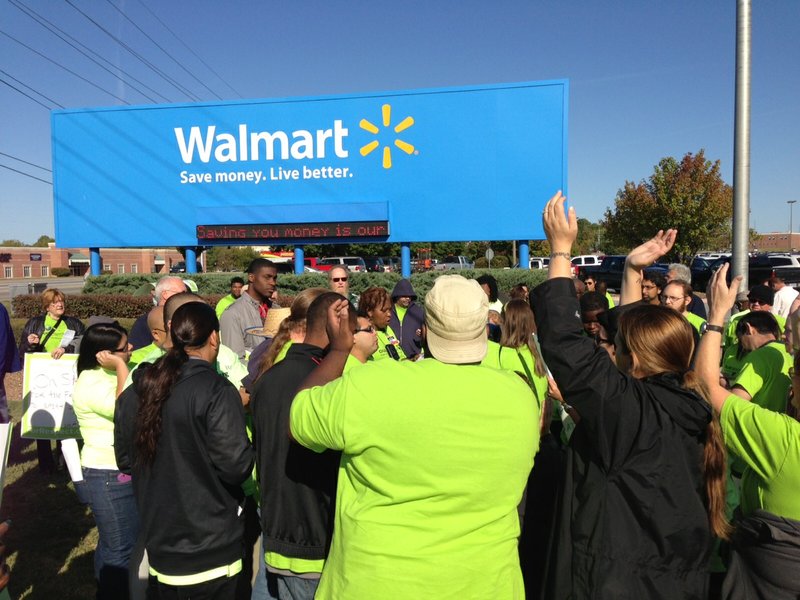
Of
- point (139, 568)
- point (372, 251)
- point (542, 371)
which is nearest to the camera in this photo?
point (139, 568)

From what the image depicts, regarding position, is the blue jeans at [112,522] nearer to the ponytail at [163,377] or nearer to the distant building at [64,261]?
the ponytail at [163,377]

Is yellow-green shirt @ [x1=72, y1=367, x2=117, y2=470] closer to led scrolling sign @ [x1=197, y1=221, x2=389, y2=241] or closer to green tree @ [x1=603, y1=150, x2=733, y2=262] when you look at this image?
led scrolling sign @ [x1=197, y1=221, x2=389, y2=241]

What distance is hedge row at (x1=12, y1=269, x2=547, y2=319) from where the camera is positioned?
1677cm

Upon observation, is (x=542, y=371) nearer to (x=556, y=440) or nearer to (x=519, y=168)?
(x=556, y=440)

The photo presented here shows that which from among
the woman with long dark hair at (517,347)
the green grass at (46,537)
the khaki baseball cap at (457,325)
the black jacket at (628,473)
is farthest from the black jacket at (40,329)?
the black jacket at (628,473)

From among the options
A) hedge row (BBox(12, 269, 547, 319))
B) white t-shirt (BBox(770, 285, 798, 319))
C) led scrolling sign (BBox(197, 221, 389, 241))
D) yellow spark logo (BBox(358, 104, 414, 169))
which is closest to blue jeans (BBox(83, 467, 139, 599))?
white t-shirt (BBox(770, 285, 798, 319))

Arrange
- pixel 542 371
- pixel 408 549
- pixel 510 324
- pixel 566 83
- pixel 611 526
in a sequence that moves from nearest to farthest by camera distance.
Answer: pixel 408 549
pixel 611 526
pixel 542 371
pixel 510 324
pixel 566 83

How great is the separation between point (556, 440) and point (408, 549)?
280 cm

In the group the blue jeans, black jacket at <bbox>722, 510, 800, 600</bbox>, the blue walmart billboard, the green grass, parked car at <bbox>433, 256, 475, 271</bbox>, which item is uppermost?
the blue walmart billboard

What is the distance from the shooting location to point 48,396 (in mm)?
4918

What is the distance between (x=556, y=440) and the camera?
427 centimetres

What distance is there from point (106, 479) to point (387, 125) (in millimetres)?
14239

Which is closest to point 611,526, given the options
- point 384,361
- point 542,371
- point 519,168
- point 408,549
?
point 408,549

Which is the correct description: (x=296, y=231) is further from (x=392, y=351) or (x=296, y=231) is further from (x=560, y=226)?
(x=560, y=226)
